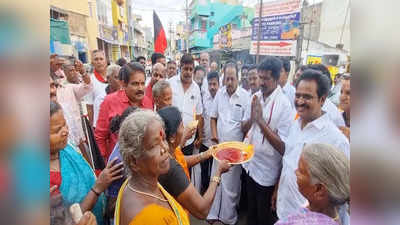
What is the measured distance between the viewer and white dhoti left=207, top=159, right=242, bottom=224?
118 inches

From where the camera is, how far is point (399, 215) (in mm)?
464

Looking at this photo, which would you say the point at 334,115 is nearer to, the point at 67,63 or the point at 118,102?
the point at 118,102

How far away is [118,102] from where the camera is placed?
7.45 ft

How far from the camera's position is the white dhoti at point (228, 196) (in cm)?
300

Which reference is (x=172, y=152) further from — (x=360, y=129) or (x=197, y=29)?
(x=197, y=29)

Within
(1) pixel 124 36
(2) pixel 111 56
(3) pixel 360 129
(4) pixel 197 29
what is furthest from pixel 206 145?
(4) pixel 197 29

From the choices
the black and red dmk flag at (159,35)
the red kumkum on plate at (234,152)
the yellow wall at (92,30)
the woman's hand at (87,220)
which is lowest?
the red kumkum on plate at (234,152)

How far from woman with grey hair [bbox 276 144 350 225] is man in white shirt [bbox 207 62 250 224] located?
Result: 175 centimetres

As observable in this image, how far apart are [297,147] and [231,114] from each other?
1.36 metres

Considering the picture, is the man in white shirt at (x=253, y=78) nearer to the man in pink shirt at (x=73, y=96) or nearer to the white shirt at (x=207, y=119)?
the white shirt at (x=207, y=119)

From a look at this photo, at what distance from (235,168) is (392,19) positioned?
2.71 m

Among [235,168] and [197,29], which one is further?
[197,29]

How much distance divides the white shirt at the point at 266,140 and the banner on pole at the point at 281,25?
3819mm

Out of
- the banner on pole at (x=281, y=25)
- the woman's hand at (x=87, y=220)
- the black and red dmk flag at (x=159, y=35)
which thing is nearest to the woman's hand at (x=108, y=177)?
the woman's hand at (x=87, y=220)
